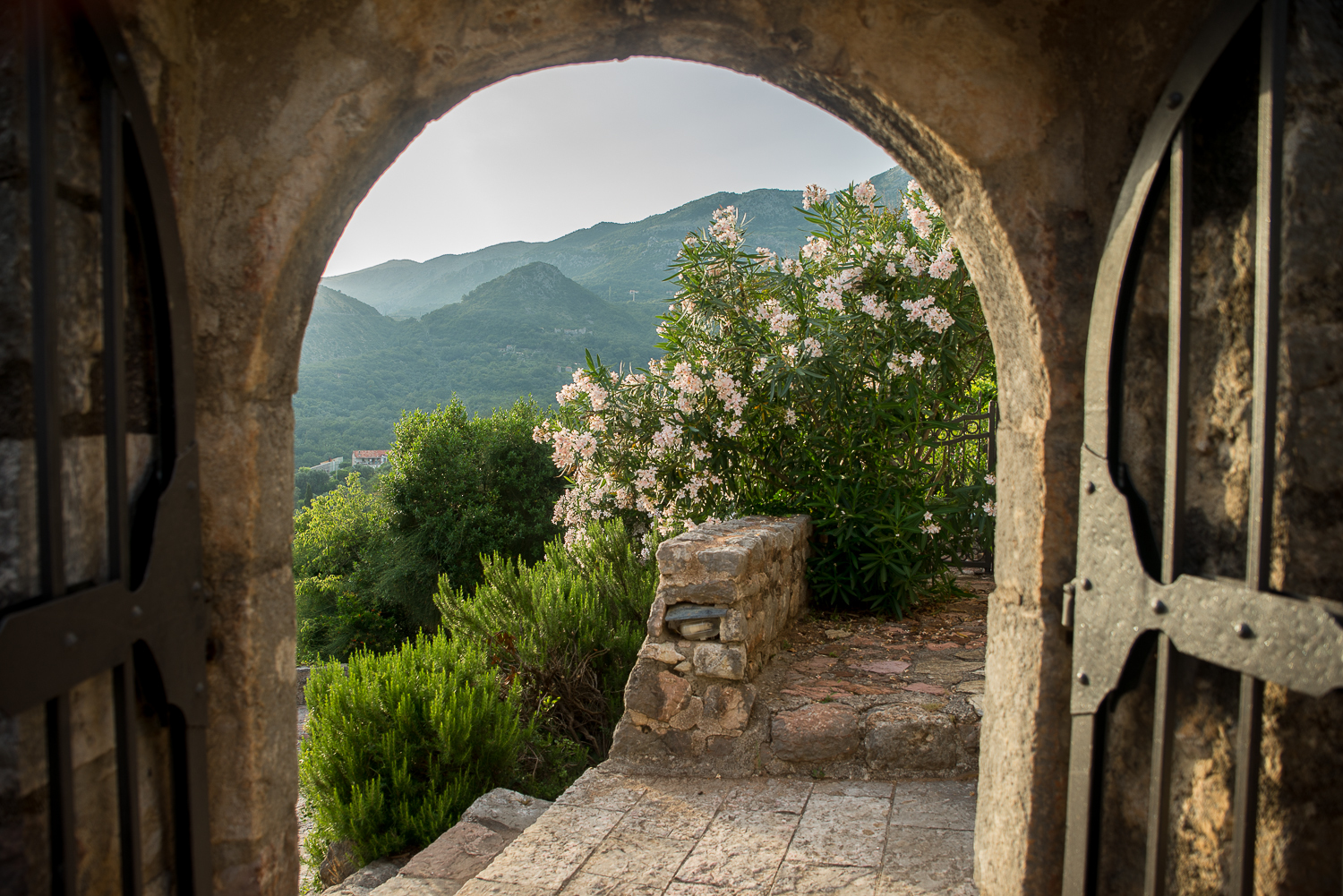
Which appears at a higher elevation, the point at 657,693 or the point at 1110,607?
the point at 1110,607

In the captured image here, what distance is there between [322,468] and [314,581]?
1314 cm

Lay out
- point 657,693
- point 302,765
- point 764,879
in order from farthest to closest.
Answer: point 302,765
point 657,693
point 764,879

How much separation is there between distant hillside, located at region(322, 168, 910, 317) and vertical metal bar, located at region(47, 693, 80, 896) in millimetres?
54199

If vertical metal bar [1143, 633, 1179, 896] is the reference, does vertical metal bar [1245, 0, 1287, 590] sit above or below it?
above

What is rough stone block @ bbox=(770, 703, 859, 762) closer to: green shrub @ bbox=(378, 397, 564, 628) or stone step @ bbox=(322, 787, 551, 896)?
stone step @ bbox=(322, 787, 551, 896)

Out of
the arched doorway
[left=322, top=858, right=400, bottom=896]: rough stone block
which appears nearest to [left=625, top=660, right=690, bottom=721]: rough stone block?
[left=322, top=858, right=400, bottom=896]: rough stone block

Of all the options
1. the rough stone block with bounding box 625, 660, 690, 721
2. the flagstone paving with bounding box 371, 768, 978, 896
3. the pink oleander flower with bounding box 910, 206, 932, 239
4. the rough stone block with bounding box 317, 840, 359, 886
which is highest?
the pink oleander flower with bounding box 910, 206, 932, 239

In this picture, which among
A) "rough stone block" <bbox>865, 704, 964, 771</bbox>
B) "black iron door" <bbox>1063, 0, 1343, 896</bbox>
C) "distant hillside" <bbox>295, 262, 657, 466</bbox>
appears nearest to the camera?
"black iron door" <bbox>1063, 0, 1343, 896</bbox>

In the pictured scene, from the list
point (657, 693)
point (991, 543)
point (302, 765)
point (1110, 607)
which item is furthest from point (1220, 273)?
point (302, 765)

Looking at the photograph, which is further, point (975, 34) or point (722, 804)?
point (722, 804)

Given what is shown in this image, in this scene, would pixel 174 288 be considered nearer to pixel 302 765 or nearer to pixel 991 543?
pixel 302 765

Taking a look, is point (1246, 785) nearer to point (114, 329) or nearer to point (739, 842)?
point (739, 842)

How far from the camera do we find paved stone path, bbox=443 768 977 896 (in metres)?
2.39

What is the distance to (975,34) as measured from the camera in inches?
60.7
